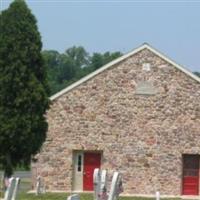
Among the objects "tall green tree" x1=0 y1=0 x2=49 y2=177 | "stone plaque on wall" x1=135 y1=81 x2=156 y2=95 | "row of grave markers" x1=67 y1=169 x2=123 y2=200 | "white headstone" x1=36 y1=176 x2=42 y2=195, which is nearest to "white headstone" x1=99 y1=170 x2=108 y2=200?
"row of grave markers" x1=67 y1=169 x2=123 y2=200

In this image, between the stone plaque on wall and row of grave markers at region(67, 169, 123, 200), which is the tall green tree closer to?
the stone plaque on wall

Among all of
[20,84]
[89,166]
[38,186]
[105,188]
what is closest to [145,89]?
[89,166]

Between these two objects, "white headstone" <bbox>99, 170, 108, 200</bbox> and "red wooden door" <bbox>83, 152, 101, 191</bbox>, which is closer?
"white headstone" <bbox>99, 170, 108, 200</bbox>

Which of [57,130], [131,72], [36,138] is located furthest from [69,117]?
[36,138]

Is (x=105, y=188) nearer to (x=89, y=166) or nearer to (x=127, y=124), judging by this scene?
(x=127, y=124)

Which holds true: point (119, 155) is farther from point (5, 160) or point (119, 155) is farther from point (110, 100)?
point (5, 160)

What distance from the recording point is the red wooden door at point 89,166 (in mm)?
44531

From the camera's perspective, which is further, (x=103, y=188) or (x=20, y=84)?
(x=20, y=84)

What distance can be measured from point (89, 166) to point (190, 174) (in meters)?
4.96

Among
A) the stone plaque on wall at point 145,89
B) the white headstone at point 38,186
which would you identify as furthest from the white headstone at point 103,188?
the stone plaque on wall at point 145,89

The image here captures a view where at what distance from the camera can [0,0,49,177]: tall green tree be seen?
3444cm

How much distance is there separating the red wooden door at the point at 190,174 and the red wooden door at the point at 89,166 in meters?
4.26

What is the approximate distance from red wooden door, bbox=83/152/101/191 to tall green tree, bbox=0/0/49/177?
31.6ft

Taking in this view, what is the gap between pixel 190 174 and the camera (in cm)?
4428
